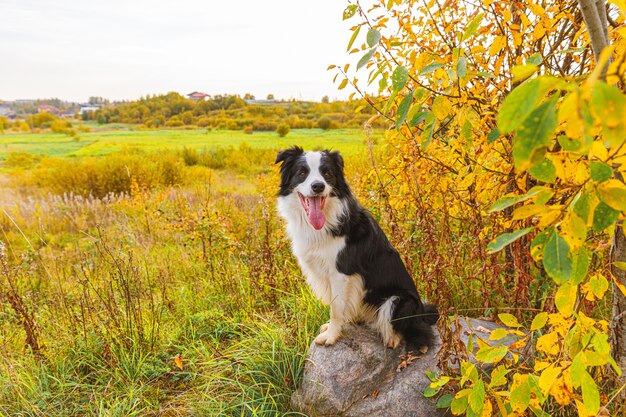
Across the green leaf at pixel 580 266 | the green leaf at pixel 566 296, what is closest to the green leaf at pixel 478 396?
the green leaf at pixel 566 296

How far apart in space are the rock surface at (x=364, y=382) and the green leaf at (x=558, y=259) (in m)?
1.63

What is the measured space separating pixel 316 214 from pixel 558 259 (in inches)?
78.7

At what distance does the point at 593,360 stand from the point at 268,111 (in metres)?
41.3

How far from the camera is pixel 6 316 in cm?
376

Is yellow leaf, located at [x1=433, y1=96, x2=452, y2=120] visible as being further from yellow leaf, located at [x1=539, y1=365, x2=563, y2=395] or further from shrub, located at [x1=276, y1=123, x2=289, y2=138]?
shrub, located at [x1=276, y1=123, x2=289, y2=138]

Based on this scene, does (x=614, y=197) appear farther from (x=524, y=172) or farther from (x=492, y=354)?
(x=524, y=172)

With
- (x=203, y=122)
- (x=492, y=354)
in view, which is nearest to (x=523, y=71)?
(x=492, y=354)

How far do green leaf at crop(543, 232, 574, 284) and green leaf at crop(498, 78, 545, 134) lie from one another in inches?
11.9

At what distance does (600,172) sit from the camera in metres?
0.71

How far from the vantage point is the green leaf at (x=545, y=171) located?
31.8 inches

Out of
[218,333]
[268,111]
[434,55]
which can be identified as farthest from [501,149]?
[268,111]

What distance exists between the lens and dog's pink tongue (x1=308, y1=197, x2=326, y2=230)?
8.79 feet

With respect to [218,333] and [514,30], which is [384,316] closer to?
[218,333]

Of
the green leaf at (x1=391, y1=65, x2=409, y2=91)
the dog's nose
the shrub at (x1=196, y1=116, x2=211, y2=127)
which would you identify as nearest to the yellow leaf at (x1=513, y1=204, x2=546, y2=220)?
the green leaf at (x1=391, y1=65, x2=409, y2=91)
